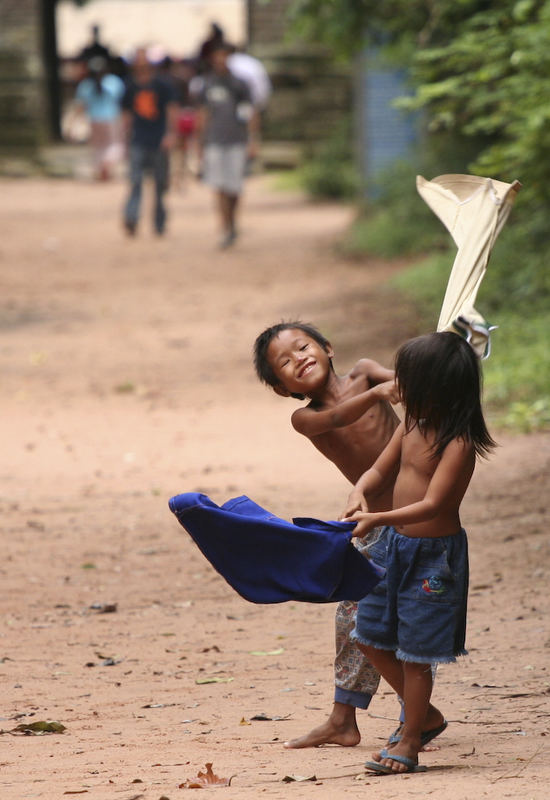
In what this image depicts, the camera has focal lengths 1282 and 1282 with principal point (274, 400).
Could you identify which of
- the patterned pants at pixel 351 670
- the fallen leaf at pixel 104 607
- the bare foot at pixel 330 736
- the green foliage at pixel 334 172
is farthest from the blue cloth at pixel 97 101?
the bare foot at pixel 330 736

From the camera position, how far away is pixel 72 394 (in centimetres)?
1100

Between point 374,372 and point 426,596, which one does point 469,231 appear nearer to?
point 374,372

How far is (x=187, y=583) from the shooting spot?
20.7 ft

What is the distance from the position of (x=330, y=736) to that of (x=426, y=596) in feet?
2.33

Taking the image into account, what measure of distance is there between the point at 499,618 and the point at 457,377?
2.12m

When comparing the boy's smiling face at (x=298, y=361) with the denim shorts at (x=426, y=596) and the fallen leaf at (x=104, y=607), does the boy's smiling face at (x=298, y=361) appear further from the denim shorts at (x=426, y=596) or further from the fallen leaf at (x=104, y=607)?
the fallen leaf at (x=104, y=607)

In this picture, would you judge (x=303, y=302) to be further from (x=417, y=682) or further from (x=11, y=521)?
(x=417, y=682)

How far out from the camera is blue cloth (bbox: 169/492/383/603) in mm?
3670

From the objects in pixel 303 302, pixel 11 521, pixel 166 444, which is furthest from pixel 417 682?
pixel 303 302

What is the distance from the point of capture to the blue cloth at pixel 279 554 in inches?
144

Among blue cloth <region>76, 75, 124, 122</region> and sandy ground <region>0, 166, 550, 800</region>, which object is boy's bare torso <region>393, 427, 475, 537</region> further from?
blue cloth <region>76, 75, 124, 122</region>

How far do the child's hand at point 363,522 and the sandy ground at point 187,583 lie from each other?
0.70m

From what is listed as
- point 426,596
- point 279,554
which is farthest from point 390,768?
point 279,554

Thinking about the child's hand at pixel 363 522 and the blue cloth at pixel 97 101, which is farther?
the blue cloth at pixel 97 101
